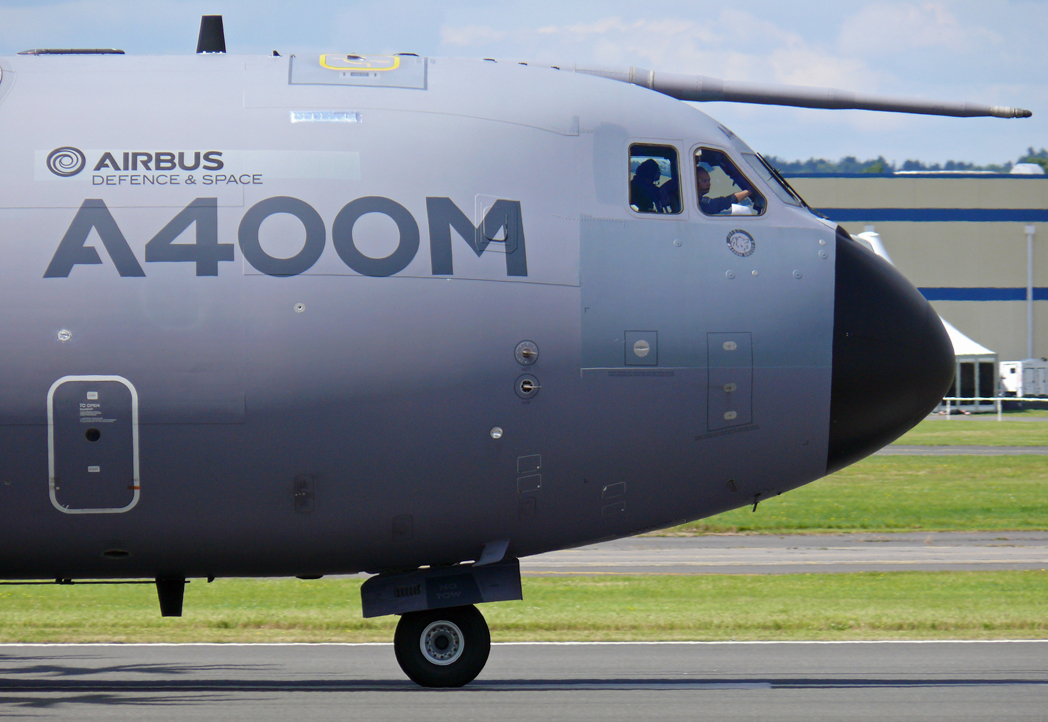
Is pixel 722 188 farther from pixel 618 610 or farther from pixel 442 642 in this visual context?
pixel 618 610

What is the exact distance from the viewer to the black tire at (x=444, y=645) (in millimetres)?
11375

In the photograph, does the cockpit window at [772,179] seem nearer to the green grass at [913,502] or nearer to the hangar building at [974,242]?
the green grass at [913,502]

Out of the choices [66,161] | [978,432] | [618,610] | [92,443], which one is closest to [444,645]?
[92,443]

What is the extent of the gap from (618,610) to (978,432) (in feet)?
138

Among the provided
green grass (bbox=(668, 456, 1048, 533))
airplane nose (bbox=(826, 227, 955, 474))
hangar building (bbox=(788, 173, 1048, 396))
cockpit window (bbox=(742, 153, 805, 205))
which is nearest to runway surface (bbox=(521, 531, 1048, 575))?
green grass (bbox=(668, 456, 1048, 533))

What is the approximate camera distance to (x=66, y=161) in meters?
10.4

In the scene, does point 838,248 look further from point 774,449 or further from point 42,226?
point 42,226

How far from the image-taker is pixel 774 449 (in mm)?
11078

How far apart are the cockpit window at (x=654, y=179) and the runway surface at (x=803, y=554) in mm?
12802

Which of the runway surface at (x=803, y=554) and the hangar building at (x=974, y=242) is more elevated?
the hangar building at (x=974, y=242)

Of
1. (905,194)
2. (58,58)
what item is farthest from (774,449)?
(905,194)

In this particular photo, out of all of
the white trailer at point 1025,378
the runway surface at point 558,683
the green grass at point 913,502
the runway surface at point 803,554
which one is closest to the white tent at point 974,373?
the white trailer at point 1025,378

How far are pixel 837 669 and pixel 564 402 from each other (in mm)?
5089

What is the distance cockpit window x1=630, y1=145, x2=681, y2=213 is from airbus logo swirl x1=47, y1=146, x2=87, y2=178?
4.65 m
